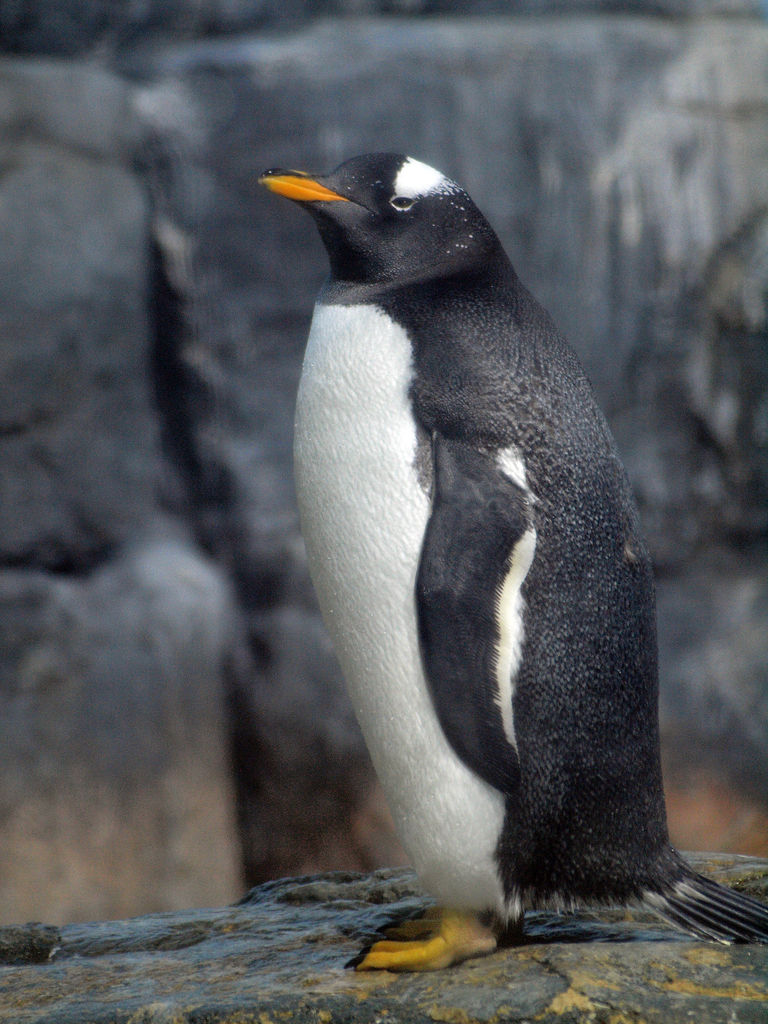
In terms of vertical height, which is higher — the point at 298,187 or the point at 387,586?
the point at 298,187

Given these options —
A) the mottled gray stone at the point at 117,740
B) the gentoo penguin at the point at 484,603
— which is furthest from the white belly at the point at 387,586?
the mottled gray stone at the point at 117,740

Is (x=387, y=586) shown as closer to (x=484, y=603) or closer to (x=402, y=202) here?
(x=484, y=603)

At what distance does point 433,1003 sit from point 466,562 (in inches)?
18.1

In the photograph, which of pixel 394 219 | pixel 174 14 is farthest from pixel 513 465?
pixel 174 14

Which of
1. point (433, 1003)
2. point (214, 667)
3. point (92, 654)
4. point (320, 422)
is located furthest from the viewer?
point (214, 667)

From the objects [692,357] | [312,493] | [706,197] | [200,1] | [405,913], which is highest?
[200,1]

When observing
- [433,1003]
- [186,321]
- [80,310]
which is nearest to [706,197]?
[186,321]

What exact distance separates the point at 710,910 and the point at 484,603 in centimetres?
45

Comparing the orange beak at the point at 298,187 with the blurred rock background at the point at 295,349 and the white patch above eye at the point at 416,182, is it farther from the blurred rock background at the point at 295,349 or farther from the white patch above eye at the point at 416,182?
the blurred rock background at the point at 295,349

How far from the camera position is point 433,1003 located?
1.16 metres

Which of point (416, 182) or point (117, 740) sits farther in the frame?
point (117, 740)

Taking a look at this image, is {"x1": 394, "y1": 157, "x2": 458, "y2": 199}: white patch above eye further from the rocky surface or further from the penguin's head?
the rocky surface

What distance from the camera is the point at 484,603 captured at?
4.16 feet

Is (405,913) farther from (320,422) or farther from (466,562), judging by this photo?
(320,422)
